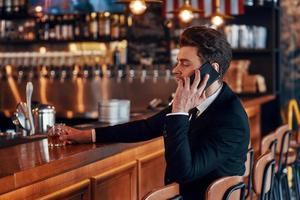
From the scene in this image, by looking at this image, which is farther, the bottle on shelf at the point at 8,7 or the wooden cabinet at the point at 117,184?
the bottle on shelf at the point at 8,7

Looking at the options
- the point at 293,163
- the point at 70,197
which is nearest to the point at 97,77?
the point at 293,163

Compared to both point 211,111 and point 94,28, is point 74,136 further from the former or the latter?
point 94,28

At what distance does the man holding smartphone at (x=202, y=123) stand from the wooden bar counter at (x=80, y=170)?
549 millimetres

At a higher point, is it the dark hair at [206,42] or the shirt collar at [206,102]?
the dark hair at [206,42]

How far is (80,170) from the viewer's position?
3.51 meters

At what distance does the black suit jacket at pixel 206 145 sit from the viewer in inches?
107

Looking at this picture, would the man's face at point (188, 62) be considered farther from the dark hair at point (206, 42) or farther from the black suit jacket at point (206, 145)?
the black suit jacket at point (206, 145)

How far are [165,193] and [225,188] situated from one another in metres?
0.31

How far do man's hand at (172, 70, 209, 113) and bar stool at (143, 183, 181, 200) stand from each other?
12.2 inches

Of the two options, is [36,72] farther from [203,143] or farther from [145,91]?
[203,143]

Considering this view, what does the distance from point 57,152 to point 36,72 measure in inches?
256

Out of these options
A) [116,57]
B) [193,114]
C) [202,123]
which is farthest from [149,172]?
[116,57]

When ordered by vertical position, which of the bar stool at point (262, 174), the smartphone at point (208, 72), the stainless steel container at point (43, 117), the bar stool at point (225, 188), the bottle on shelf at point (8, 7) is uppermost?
the bottle on shelf at point (8, 7)

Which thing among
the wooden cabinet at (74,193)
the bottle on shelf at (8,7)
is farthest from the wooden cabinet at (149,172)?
the bottle on shelf at (8,7)
